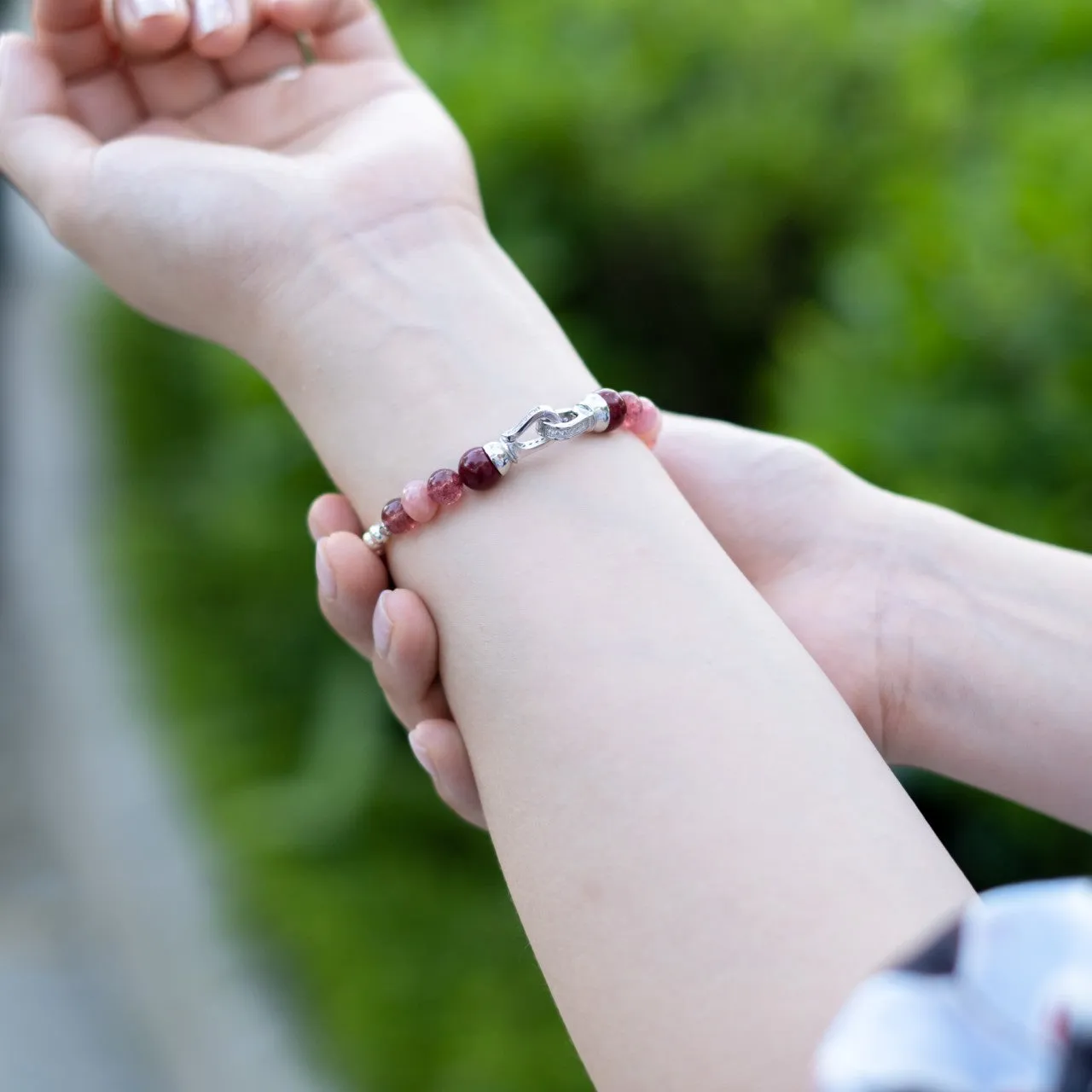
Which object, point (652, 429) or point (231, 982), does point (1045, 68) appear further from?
point (231, 982)

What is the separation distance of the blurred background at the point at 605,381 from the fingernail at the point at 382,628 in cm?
68

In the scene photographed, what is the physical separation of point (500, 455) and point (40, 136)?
502mm

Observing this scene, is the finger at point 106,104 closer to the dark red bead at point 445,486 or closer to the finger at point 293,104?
the finger at point 293,104

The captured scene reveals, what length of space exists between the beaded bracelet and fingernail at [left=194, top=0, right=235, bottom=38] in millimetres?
453

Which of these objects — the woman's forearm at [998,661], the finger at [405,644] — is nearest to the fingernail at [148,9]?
the finger at [405,644]

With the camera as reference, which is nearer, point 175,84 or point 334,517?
point 334,517

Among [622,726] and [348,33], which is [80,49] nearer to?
[348,33]

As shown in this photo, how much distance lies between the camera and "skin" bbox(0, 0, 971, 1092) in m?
0.63

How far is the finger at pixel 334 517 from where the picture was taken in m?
0.96

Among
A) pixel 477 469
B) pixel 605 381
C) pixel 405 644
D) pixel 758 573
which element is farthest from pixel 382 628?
pixel 605 381

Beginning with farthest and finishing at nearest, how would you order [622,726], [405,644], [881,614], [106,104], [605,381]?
[605,381]
[106,104]
[881,614]
[405,644]
[622,726]

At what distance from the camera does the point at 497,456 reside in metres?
0.85

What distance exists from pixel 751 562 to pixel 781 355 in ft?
2.21

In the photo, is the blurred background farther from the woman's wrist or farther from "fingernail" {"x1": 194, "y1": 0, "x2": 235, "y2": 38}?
"fingernail" {"x1": 194, "y1": 0, "x2": 235, "y2": 38}
